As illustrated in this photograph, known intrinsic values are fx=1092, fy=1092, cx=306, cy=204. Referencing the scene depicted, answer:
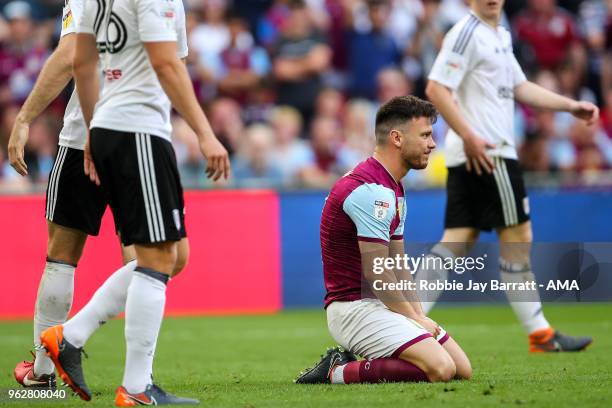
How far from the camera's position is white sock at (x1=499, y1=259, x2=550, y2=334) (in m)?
8.34

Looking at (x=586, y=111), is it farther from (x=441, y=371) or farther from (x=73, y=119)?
(x=73, y=119)

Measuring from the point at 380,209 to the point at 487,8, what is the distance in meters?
2.93

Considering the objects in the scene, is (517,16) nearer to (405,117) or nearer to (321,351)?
(321,351)

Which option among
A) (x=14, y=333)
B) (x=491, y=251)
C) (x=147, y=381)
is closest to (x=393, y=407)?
(x=147, y=381)

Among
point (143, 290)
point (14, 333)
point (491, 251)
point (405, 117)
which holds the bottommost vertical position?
point (14, 333)

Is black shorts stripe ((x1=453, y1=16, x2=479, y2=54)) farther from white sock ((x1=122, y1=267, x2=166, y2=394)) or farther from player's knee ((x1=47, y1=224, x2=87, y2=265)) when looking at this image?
white sock ((x1=122, y1=267, x2=166, y2=394))

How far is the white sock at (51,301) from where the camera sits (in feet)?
20.9

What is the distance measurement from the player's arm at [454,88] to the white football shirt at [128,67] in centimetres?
312

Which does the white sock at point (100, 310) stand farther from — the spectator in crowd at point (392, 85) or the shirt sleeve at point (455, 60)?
the spectator in crowd at point (392, 85)

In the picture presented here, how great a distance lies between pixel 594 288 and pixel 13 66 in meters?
9.63

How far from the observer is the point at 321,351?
877cm

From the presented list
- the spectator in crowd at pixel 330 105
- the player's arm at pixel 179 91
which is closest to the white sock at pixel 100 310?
the player's arm at pixel 179 91

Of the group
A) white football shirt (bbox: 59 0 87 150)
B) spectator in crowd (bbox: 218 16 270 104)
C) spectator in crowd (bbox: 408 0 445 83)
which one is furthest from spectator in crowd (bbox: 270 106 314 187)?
white football shirt (bbox: 59 0 87 150)

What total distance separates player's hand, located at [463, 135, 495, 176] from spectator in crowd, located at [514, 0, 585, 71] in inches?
322
